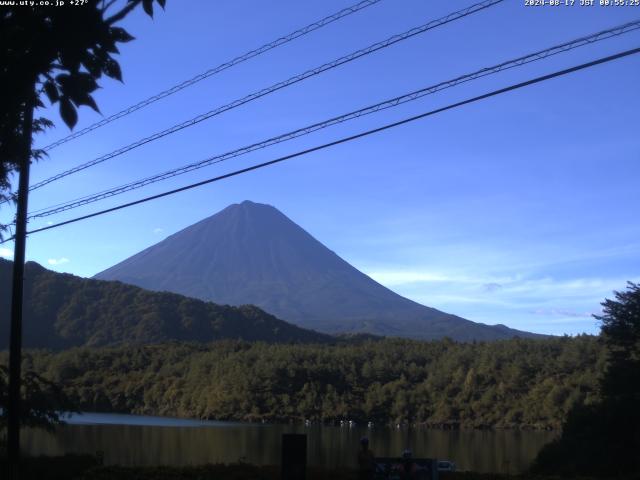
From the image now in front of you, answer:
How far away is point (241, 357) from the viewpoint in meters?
88.1

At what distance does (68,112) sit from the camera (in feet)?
16.9

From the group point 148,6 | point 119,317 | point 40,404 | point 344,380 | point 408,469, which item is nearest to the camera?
point 148,6

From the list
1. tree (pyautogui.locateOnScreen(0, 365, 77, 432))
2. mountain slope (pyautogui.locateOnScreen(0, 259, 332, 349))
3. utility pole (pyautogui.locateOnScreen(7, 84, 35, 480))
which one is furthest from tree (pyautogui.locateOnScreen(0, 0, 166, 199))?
mountain slope (pyautogui.locateOnScreen(0, 259, 332, 349))

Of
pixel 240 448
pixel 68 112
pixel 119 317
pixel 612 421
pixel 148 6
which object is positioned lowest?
pixel 240 448

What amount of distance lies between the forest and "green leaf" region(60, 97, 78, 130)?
65.9m

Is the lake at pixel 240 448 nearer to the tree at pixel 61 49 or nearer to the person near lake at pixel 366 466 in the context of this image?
the person near lake at pixel 366 466

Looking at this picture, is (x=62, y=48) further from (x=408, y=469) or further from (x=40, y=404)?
(x=40, y=404)

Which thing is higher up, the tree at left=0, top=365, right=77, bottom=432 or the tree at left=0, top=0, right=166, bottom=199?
the tree at left=0, top=0, right=166, bottom=199

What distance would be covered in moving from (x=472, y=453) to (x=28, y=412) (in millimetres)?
31348

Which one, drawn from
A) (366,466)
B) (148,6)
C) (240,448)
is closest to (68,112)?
(148,6)

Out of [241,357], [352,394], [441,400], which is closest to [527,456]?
[441,400]

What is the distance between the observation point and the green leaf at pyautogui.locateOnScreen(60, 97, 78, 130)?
5133mm

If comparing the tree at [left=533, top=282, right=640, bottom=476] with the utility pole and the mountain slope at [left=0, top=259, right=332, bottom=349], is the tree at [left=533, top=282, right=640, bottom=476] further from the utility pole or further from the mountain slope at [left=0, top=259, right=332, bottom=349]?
the mountain slope at [left=0, top=259, right=332, bottom=349]

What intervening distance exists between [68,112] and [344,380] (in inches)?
3182
